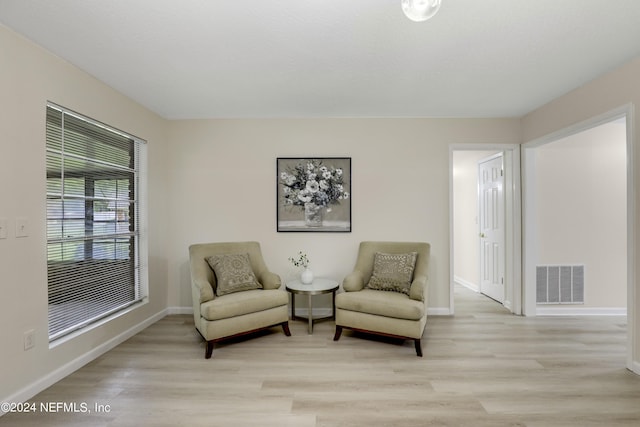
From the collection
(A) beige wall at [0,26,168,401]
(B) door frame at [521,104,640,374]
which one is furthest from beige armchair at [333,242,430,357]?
(A) beige wall at [0,26,168,401]

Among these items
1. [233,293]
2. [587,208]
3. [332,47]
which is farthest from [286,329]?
[587,208]

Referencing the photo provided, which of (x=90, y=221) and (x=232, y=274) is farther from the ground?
(x=90, y=221)

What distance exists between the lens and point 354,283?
10.9 feet

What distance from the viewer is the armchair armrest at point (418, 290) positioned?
293 cm

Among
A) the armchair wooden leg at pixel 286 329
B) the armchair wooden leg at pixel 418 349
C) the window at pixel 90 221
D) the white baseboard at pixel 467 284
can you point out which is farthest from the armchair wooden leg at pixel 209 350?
the white baseboard at pixel 467 284

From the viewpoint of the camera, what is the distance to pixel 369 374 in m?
2.44

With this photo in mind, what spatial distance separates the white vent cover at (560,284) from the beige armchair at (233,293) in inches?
120

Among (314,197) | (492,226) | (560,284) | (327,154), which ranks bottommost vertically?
(560,284)

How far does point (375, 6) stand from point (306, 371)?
8.29 feet

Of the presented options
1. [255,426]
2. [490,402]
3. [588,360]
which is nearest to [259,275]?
[255,426]

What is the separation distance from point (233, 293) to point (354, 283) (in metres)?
1.22

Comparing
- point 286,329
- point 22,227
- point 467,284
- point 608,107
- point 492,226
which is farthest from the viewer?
point 467,284

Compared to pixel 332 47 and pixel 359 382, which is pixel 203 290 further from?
pixel 332 47

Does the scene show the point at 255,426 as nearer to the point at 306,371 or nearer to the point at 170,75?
the point at 306,371
